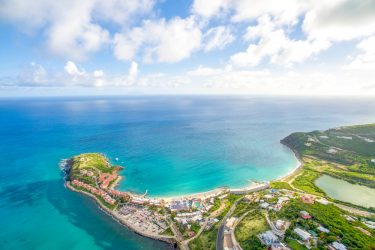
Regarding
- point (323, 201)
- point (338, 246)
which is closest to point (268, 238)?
point (338, 246)

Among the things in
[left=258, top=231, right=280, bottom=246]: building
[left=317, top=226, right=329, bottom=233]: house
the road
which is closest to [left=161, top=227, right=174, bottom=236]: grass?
the road

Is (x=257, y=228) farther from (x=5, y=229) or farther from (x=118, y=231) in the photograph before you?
(x=5, y=229)

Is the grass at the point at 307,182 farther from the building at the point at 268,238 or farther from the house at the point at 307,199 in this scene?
the building at the point at 268,238

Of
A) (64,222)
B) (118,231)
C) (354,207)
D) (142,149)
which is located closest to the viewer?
(118,231)

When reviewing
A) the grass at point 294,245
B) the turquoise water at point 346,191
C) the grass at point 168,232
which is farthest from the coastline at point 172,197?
the grass at point 294,245

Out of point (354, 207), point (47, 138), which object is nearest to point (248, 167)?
point (354, 207)

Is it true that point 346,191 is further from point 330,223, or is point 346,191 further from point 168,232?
point 168,232

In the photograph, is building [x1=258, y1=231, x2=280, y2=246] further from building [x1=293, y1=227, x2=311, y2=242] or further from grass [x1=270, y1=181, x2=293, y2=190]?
grass [x1=270, y1=181, x2=293, y2=190]
